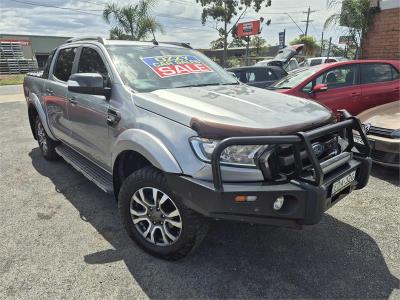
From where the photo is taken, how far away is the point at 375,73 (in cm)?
687

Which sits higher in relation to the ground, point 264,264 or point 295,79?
point 295,79

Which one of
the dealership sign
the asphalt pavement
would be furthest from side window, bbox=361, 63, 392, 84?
the dealership sign

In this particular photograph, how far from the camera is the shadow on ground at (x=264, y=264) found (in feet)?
8.61

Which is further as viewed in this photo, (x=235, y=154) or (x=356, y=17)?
(x=356, y=17)

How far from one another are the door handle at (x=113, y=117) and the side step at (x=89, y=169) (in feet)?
2.14

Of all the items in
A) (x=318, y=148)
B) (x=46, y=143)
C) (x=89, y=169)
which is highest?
(x=318, y=148)

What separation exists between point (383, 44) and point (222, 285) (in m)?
10.7

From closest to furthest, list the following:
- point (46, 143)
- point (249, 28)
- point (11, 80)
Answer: point (46, 143) → point (11, 80) → point (249, 28)

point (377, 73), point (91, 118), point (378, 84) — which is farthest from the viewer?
point (377, 73)

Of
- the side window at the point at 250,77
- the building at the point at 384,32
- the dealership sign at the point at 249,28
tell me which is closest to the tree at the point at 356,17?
the building at the point at 384,32

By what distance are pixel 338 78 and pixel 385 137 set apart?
2.29 meters

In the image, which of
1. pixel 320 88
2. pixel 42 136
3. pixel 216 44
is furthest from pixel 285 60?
pixel 216 44

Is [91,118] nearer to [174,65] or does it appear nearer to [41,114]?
[174,65]

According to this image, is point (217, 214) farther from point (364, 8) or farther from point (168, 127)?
point (364, 8)
